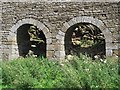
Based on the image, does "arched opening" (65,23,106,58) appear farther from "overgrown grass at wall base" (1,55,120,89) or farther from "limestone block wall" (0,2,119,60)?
"overgrown grass at wall base" (1,55,120,89)

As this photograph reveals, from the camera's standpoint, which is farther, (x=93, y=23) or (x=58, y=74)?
(x=93, y=23)

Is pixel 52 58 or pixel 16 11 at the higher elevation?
pixel 16 11

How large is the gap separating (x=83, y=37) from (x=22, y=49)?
305 cm

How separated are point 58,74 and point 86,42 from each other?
172 inches

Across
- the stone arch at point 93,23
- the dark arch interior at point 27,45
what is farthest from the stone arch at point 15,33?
the stone arch at point 93,23

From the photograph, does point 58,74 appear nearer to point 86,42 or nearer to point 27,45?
point 27,45

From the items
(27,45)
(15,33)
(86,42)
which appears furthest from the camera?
(86,42)

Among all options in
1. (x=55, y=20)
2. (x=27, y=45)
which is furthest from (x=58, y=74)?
(x=27, y=45)

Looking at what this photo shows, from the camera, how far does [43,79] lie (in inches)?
412

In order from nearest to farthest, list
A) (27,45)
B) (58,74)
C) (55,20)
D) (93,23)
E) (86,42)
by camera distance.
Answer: (58,74) < (93,23) < (55,20) < (27,45) < (86,42)

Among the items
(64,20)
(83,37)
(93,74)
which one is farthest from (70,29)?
(93,74)

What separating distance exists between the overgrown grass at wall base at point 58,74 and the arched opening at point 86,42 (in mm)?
1583

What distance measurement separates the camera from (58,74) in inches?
428

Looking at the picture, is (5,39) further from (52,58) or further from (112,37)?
(112,37)
